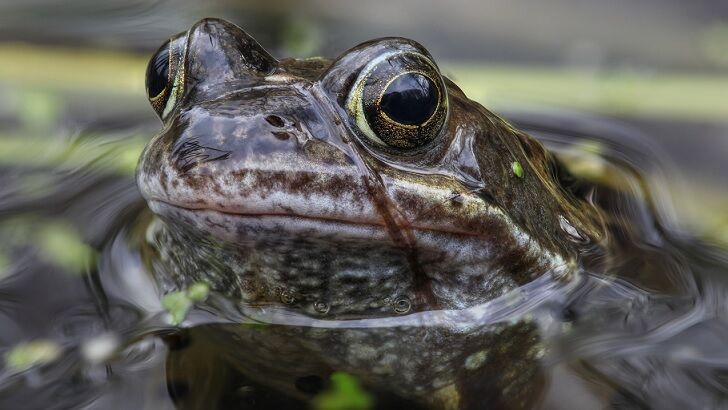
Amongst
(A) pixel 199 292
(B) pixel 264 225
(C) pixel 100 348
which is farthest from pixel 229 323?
(B) pixel 264 225

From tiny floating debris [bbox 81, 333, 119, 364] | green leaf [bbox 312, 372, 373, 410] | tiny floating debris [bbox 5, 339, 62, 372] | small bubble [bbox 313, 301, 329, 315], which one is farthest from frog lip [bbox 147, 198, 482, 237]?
tiny floating debris [bbox 5, 339, 62, 372]

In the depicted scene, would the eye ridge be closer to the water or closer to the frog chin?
the frog chin

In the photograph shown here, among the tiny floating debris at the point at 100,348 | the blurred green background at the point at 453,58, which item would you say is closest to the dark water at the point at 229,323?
the tiny floating debris at the point at 100,348

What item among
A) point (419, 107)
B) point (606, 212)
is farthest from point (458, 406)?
point (606, 212)

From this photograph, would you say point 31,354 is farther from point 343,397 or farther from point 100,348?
point 343,397

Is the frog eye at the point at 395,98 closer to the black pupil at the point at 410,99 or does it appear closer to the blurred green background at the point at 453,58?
the black pupil at the point at 410,99

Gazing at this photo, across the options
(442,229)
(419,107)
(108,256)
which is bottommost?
(108,256)

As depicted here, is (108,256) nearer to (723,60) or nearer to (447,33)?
(447,33)
